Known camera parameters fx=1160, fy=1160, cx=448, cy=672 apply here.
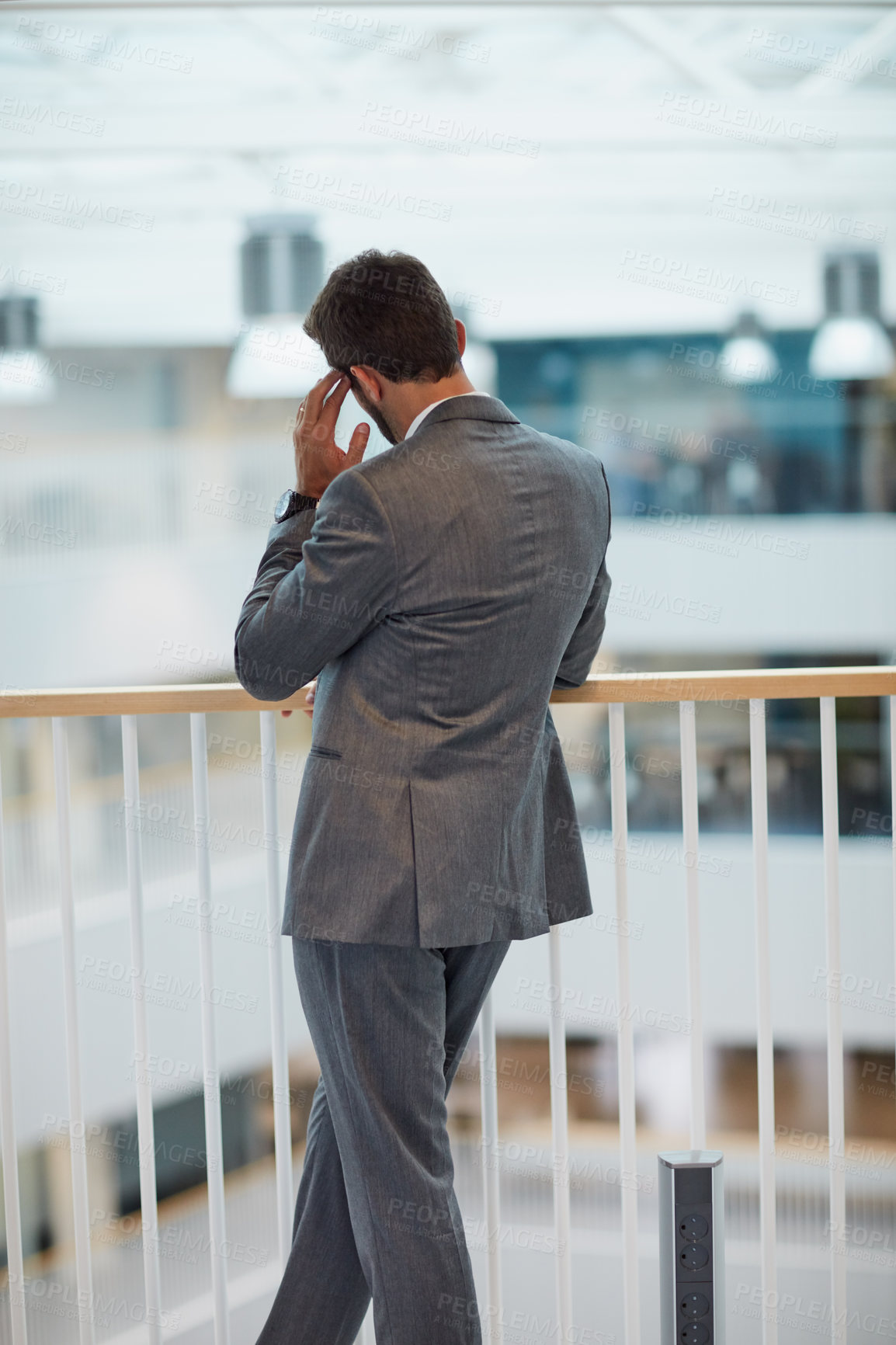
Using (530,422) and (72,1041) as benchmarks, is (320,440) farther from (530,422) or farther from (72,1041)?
(530,422)

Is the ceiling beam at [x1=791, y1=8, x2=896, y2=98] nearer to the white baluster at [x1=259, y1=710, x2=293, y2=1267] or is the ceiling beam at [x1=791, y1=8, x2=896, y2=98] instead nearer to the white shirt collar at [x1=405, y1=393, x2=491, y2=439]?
the white shirt collar at [x1=405, y1=393, x2=491, y2=439]

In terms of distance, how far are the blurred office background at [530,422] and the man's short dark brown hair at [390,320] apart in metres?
3.58

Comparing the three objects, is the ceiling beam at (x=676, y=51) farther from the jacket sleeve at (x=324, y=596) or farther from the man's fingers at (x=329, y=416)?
the jacket sleeve at (x=324, y=596)

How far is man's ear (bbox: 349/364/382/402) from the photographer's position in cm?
Result: 107

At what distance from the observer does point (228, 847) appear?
21.5 ft

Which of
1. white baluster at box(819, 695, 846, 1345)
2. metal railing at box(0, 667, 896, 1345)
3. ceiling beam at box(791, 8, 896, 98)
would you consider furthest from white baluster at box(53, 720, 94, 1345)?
ceiling beam at box(791, 8, 896, 98)

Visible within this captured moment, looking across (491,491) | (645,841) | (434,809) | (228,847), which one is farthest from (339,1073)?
(645,841)

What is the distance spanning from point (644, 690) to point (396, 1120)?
1.70ft

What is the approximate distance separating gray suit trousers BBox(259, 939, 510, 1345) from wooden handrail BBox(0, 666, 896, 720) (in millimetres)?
297

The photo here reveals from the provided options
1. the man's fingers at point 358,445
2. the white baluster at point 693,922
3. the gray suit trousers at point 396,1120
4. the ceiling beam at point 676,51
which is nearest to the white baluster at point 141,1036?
the gray suit trousers at point 396,1120

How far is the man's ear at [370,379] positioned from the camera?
3.51 feet

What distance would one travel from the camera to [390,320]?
1050 mm

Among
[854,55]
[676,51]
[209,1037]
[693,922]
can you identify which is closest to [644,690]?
[693,922]

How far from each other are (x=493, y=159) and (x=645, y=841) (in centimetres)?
448
